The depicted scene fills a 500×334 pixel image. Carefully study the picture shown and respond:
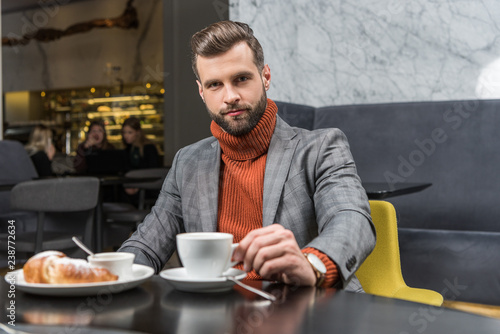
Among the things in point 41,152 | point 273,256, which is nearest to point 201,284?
point 273,256

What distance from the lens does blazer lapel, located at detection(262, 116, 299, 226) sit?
1.44 metres

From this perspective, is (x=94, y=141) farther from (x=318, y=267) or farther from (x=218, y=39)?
(x=318, y=267)

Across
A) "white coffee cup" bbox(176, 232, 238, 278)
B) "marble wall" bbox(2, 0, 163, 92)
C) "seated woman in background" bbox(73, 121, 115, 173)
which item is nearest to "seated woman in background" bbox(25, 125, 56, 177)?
"seated woman in background" bbox(73, 121, 115, 173)

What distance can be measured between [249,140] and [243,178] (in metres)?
0.11

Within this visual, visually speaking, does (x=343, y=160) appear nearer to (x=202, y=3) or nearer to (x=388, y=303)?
(x=388, y=303)

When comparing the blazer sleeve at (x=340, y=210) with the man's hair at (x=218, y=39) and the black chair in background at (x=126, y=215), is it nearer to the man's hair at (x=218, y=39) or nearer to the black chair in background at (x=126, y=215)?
the man's hair at (x=218, y=39)

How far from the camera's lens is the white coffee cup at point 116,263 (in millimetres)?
892

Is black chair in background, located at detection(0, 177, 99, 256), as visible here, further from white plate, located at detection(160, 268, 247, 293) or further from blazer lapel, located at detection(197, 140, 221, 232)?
white plate, located at detection(160, 268, 247, 293)

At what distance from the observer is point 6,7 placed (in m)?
10.1

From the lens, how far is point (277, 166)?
1.49 meters

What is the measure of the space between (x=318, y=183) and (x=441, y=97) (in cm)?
294

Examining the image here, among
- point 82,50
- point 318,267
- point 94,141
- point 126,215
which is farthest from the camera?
point 82,50

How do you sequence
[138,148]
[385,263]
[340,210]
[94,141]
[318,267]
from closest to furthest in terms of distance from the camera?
[318,267] → [340,210] → [385,263] → [94,141] → [138,148]

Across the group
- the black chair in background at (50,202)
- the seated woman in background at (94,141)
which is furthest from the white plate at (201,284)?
the seated woman in background at (94,141)
